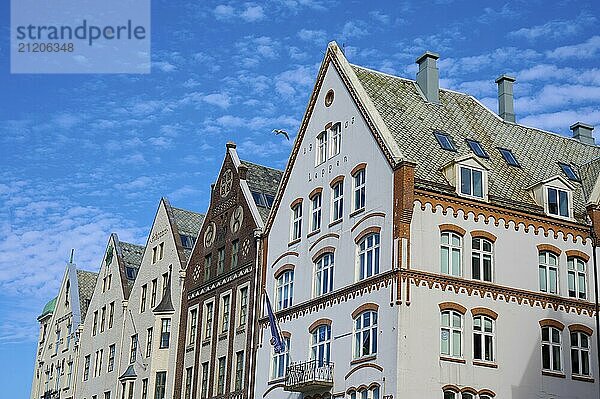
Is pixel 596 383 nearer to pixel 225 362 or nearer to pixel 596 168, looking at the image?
pixel 596 168

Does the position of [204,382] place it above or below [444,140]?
below

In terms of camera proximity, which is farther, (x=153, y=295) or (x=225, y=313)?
(x=153, y=295)

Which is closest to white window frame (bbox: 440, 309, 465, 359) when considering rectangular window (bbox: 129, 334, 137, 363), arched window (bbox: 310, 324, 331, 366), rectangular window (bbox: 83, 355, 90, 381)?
arched window (bbox: 310, 324, 331, 366)

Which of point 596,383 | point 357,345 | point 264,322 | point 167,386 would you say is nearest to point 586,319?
point 596,383

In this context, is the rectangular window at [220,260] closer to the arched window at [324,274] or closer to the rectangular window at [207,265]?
the rectangular window at [207,265]

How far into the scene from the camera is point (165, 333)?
2643 inches

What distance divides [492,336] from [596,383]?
647 centimetres

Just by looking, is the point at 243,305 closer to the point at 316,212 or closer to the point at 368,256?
the point at 316,212

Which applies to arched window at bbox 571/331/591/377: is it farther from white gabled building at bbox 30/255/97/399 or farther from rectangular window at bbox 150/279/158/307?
white gabled building at bbox 30/255/97/399

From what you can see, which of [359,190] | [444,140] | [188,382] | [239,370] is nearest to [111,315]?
[188,382]

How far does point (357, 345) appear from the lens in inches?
1827

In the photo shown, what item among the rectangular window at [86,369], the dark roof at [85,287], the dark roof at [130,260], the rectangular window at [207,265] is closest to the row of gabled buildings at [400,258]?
the rectangular window at [207,265]

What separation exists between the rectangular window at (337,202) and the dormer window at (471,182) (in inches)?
251

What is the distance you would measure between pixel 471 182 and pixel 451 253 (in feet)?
12.5
